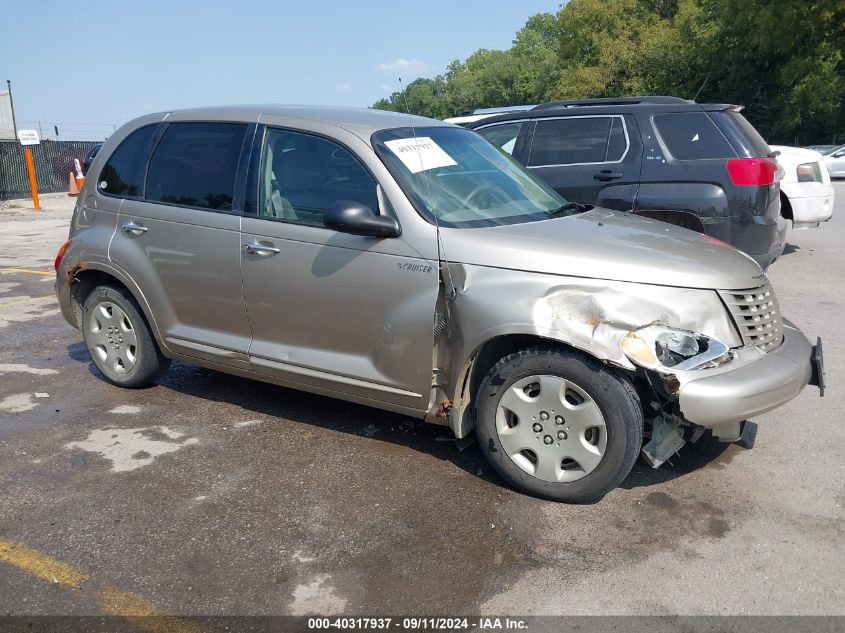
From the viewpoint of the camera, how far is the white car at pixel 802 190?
9445mm

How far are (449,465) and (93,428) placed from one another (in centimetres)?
230

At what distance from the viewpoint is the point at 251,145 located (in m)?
4.55

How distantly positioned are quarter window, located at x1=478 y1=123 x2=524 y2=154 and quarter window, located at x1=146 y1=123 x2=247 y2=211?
12.9 ft

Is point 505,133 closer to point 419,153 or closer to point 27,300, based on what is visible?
point 419,153

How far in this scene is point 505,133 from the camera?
817 centimetres

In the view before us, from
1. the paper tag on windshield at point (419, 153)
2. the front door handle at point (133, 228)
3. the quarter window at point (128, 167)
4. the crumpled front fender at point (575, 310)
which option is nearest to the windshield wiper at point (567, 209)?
the paper tag on windshield at point (419, 153)

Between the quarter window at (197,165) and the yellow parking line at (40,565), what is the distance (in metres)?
2.15

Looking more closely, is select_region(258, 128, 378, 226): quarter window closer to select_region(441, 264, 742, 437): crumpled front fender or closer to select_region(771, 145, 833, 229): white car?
select_region(441, 264, 742, 437): crumpled front fender

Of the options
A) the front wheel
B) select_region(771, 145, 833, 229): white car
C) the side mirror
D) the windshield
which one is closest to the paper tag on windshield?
the windshield

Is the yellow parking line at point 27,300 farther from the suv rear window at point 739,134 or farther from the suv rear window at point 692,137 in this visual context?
the suv rear window at point 739,134

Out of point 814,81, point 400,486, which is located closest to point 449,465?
point 400,486

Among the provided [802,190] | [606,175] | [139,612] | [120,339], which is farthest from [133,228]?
[802,190]

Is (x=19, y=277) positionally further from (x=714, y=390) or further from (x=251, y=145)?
(x=714, y=390)

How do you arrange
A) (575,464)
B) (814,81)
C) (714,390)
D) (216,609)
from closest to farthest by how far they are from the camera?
(216,609), (714,390), (575,464), (814,81)
